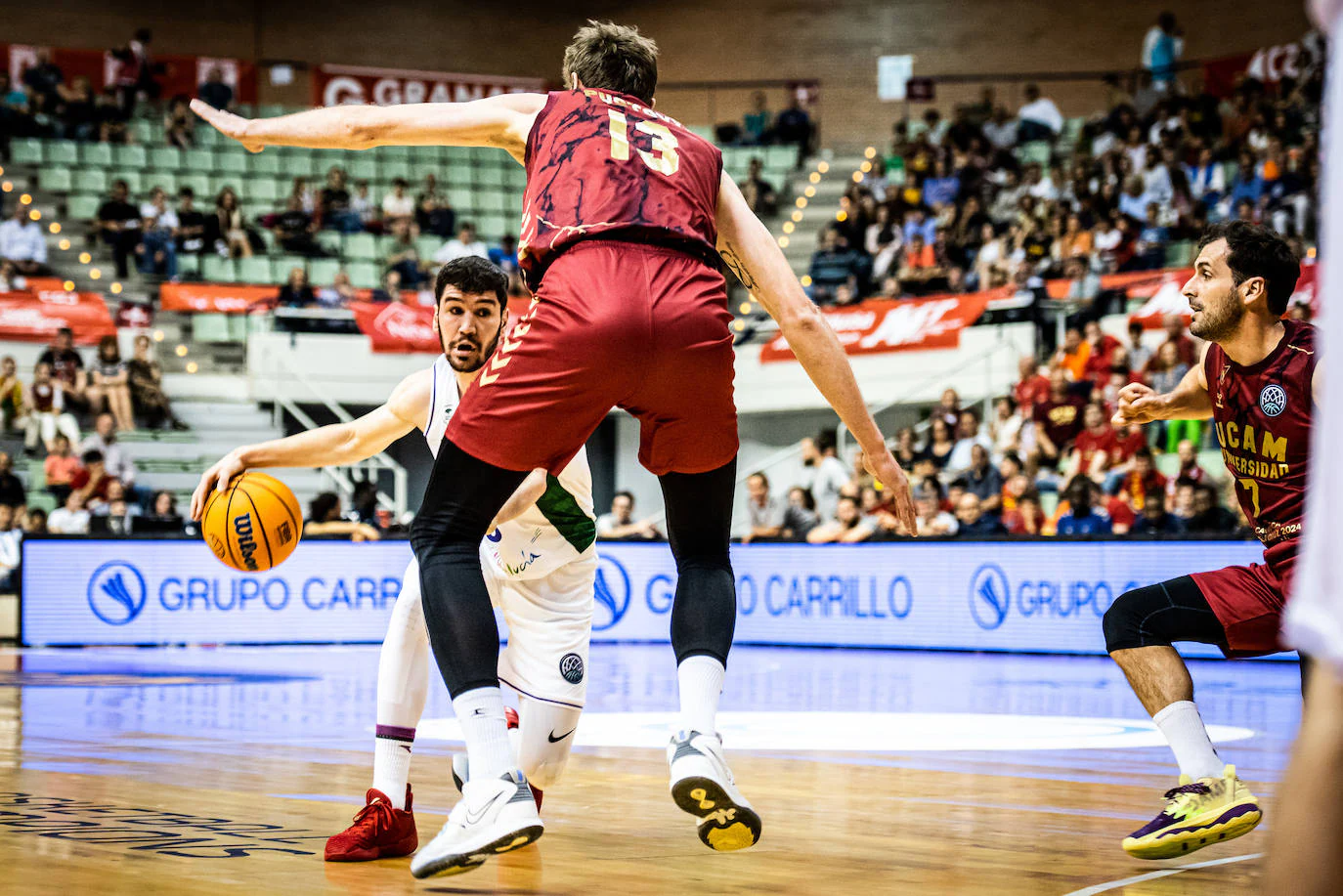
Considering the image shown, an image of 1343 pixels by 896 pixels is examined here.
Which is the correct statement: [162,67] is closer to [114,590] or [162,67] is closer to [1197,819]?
[114,590]

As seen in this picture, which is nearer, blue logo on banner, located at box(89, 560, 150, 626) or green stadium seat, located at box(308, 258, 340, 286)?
blue logo on banner, located at box(89, 560, 150, 626)

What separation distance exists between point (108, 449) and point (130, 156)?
6.14m

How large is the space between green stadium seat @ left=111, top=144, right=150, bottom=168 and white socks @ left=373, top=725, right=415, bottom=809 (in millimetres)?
18163

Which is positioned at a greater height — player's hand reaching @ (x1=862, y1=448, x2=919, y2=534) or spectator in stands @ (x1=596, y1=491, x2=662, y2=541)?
player's hand reaching @ (x1=862, y1=448, x2=919, y2=534)

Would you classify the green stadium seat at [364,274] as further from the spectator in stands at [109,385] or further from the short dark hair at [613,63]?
the short dark hair at [613,63]

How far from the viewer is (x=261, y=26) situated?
963 inches

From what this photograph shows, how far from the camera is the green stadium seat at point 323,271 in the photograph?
64.4 ft

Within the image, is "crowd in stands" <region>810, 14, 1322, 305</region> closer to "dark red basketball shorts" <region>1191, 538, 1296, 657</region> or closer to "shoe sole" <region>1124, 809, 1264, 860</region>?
"dark red basketball shorts" <region>1191, 538, 1296, 657</region>

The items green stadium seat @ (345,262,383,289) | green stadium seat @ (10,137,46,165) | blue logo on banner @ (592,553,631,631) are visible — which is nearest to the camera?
blue logo on banner @ (592,553,631,631)

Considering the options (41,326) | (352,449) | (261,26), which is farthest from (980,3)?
(352,449)

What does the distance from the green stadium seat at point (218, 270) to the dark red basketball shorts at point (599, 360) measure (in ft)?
55.7

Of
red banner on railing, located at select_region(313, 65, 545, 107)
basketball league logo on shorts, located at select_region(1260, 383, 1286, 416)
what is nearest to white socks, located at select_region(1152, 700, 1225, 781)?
basketball league logo on shorts, located at select_region(1260, 383, 1286, 416)

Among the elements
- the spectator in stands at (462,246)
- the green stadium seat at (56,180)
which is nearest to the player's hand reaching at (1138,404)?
the spectator in stands at (462,246)

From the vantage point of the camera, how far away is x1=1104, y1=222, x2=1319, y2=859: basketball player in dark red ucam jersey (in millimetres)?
4031
